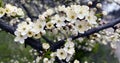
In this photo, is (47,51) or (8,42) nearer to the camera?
(47,51)

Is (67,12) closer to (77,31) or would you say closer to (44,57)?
(77,31)

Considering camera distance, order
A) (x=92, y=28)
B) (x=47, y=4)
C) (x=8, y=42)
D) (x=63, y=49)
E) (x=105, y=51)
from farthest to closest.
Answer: (x=105, y=51), (x=8, y=42), (x=47, y=4), (x=92, y=28), (x=63, y=49)

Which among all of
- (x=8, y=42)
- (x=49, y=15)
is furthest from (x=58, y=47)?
(x=8, y=42)

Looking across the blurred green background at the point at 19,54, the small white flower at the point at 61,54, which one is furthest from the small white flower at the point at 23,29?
the blurred green background at the point at 19,54

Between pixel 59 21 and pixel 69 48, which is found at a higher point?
pixel 59 21

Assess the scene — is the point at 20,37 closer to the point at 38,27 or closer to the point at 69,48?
the point at 38,27

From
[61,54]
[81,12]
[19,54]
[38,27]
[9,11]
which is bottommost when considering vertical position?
[61,54]

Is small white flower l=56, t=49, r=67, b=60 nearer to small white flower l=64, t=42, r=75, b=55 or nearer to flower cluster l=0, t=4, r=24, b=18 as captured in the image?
small white flower l=64, t=42, r=75, b=55

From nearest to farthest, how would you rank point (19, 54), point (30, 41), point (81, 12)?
point (81, 12), point (30, 41), point (19, 54)

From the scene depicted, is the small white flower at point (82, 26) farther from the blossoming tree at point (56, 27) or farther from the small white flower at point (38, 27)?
the small white flower at point (38, 27)

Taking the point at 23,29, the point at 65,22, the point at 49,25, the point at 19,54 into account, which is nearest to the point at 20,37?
the point at 23,29

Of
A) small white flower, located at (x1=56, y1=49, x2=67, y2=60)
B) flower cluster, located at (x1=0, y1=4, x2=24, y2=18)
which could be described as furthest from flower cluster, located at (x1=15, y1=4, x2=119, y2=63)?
flower cluster, located at (x1=0, y1=4, x2=24, y2=18)
